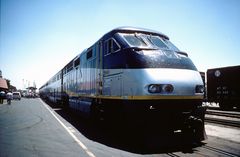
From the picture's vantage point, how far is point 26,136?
318 inches

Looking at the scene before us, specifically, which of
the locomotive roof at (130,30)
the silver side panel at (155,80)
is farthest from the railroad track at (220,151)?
the locomotive roof at (130,30)

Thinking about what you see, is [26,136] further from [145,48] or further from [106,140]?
[145,48]

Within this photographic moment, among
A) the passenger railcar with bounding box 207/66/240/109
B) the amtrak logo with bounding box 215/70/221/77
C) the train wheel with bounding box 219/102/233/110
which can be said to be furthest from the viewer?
the amtrak logo with bounding box 215/70/221/77

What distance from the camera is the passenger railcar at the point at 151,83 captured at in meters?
6.06

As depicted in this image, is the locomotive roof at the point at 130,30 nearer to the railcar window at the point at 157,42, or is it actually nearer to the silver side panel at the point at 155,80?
the railcar window at the point at 157,42

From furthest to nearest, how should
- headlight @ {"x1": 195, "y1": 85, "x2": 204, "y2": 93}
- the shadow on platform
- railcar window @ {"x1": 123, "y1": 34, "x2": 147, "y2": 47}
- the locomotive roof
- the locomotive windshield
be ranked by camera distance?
1. the locomotive roof
2. railcar window @ {"x1": 123, "y1": 34, "x2": 147, "y2": 47}
3. headlight @ {"x1": 195, "y1": 85, "x2": 204, "y2": 93}
4. the locomotive windshield
5. the shadow on platform

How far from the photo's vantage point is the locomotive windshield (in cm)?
642

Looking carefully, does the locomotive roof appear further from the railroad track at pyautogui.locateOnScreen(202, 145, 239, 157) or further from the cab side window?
the railroad track at pyautogui.locateOnScreen(202, 145, 239, 157)

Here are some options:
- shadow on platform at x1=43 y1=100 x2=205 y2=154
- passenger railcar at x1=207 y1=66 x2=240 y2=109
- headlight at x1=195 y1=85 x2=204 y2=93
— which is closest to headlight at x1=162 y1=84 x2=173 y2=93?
headlight at x1=195 y1=85 x2=204 y2=93

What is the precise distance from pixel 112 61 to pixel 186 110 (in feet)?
9.43

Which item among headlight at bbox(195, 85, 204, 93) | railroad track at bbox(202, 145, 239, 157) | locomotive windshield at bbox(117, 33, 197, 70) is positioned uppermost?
locomotive windshield at bbox(117, 33, 197, 70)

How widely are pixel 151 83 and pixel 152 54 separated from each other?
1047 millimetres

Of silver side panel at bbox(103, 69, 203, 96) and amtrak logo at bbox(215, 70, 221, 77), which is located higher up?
amtrak logo at bbox(215, 70, 221, 77)

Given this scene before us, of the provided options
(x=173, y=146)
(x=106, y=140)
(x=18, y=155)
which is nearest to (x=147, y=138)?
(x=173, y=146)
